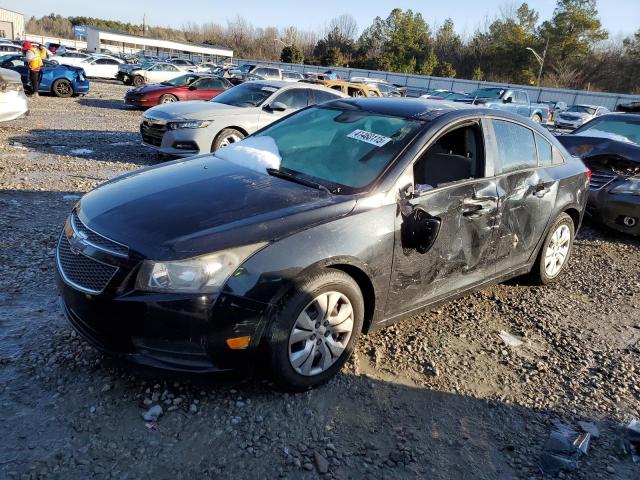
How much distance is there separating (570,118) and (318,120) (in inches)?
1043

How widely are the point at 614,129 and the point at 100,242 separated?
789cm

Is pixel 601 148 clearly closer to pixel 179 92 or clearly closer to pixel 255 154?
pixel 255 154

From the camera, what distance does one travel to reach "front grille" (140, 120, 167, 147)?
28.4ft

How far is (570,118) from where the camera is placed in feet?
87.2

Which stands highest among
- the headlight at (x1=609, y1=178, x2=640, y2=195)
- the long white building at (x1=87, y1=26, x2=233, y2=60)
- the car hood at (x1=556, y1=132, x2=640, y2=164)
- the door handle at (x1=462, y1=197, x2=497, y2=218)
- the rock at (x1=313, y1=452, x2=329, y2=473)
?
the long white building at (x1=87, y1=26, x2=233, y2=60)

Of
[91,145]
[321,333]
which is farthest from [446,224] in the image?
[91,145]

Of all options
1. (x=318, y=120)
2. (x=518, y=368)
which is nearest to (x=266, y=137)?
(x=318, y=120)

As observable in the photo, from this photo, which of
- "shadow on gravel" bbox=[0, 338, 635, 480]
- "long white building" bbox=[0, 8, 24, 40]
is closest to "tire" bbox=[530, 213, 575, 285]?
"shadow on gravel" bbox=[0, 338, 635, 480]

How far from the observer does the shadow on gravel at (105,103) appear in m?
17.6

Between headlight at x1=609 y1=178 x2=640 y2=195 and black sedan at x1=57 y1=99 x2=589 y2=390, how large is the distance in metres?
2.68

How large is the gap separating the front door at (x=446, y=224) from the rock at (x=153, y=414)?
149 centimetres

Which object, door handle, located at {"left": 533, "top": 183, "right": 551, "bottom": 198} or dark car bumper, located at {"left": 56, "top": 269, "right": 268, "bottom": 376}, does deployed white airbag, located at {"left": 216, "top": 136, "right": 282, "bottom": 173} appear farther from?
door handle, located at {"left": 533, "top": 183, "right": 551, "bottom": 198}

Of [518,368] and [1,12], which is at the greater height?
[1,12]

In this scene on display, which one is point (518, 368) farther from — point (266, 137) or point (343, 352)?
point (266, 137)
